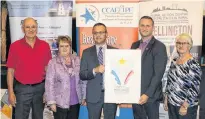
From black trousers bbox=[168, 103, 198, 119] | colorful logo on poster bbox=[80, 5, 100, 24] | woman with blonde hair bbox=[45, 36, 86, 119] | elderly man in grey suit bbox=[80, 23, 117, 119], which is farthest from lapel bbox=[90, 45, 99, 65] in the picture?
black trousers bbox=[168, 103, 198, 119]

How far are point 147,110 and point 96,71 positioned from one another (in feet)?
2.23

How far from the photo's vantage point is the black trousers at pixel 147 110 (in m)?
2.94

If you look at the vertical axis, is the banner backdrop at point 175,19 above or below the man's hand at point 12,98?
above

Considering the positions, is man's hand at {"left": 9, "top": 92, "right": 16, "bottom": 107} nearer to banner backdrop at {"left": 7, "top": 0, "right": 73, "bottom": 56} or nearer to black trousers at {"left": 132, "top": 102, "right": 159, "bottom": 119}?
banner backdrop at {"left": 7, "top": 0, "right": 73, "bottom": 56}

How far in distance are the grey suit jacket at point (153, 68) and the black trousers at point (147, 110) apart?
0.22 ft

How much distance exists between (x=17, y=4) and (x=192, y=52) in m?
1.99

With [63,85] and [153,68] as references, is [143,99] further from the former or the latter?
[63,85]

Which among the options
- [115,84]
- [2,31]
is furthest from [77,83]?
[2,31]

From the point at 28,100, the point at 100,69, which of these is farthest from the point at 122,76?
the point at 28,100

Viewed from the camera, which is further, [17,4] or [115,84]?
[17,4]

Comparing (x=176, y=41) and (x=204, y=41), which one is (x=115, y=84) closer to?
(x=176, y=41)

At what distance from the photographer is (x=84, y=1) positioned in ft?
10.1

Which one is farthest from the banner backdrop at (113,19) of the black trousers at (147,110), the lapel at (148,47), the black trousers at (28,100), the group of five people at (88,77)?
the black trousers at (28,100)

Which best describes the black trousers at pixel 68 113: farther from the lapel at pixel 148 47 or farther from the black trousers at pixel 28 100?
the lapel at pixel 148 47
